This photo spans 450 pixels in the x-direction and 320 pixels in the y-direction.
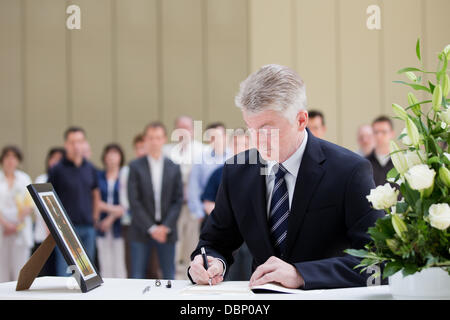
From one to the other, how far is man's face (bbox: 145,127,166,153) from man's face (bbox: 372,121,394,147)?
1.77m

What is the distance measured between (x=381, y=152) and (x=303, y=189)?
3.05 meters

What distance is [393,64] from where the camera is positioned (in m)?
6.84

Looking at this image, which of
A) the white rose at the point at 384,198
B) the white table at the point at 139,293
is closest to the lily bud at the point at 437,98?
the white rose at the point at 384,198

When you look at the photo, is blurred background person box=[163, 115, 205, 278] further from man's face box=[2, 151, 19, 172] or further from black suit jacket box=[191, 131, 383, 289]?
black suit jacket box=[191, 131, 383, 289]

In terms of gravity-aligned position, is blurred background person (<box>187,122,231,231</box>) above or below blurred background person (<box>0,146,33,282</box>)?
above

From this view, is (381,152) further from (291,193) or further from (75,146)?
(291,193)

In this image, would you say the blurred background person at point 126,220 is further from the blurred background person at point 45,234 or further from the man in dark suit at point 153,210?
the blurred background person at point 45,234

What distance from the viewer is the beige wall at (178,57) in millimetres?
6918

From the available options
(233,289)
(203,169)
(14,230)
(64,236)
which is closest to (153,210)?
(203,169)

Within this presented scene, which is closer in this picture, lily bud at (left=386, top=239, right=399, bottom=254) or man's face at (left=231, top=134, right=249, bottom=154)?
lily bud at (left=386, top=239, right=399, bottom=254)

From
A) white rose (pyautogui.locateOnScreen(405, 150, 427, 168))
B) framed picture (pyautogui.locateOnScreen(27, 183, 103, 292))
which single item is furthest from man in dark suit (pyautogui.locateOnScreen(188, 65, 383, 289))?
white rose (pyautogui.locateOnScreen(405, 150, 427, 168))

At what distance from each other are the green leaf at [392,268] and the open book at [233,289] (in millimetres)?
293

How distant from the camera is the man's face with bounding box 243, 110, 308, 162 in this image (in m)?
1.88
